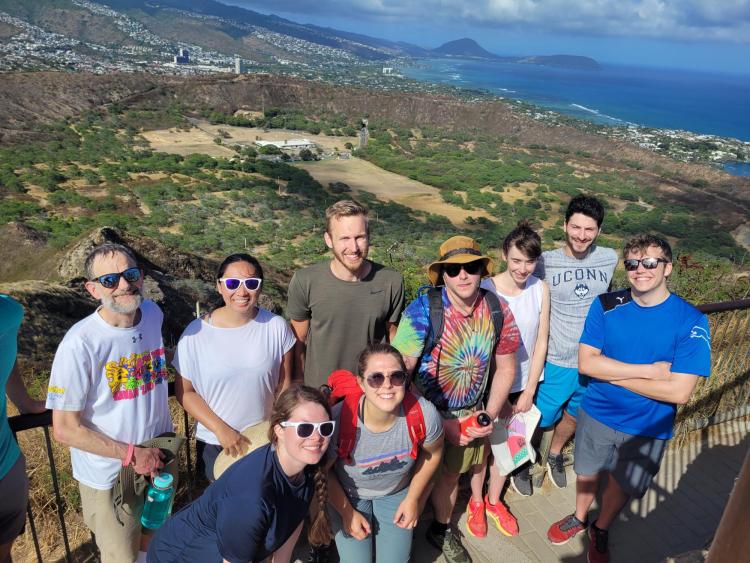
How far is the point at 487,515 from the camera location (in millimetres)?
3424

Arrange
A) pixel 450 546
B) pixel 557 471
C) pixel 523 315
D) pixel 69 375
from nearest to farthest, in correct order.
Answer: pixel 69 375, pixel 450 546, pixel 523 315, pixel 557 471

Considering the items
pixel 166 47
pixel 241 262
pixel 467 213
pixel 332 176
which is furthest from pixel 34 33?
pixel 241 262

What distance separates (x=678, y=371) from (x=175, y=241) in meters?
23.9

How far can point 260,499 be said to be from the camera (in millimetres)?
1979

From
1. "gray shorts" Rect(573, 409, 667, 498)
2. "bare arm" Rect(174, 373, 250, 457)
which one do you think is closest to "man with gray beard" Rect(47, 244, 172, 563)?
"bare arm" Rect(174, 373, 250, 457)

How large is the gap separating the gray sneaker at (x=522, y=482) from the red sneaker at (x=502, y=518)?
9.5 inches

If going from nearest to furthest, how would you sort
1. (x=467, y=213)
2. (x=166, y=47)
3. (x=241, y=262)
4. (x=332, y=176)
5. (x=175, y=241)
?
(x=241, y=262), (x=175, y=241), (x=467, y=213), (x=332, y=176), (x=166, y=47)

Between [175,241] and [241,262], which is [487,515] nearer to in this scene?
[241,262]

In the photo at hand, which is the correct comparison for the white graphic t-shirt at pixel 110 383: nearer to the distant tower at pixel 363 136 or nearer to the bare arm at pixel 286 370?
the bare arm at pixel 286 370

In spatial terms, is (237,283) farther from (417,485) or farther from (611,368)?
(611,368)

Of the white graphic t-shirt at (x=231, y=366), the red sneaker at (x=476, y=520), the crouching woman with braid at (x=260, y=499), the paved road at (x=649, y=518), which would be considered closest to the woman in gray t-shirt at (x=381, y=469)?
the crouching woman with braid at (x=260, y=499)

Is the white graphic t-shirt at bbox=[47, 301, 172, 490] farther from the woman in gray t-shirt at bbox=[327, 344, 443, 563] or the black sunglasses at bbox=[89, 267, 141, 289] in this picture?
the woman in gray t-shirt at bbox=[327, 344, 443, 563]

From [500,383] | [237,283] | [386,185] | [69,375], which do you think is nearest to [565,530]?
[500,383]

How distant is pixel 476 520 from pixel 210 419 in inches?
69.1
